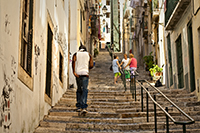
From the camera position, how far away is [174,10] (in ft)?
45.4

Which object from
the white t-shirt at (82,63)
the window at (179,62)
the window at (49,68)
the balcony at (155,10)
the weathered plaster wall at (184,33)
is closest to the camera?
the white t-shirt at (82,63)

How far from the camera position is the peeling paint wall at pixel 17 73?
18.8 feet

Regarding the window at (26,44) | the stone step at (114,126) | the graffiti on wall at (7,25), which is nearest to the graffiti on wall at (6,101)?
the graffiti on wall at (7,25)

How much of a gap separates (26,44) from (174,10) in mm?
7738

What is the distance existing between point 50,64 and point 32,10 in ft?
9.51

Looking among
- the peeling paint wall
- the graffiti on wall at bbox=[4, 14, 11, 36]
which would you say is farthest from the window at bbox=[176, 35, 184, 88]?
the graffiti on wall at bbox=[4, 14, 11, 36]

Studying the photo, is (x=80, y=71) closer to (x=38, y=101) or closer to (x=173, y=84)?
(x=38, y=101)

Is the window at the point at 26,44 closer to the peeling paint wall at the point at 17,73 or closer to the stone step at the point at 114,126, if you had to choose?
the peeling paint wall at the point at 17,73

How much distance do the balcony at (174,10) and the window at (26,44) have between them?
6.62m

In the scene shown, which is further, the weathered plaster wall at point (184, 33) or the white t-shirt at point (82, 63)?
the weathered plaster wall at point (184, 33)

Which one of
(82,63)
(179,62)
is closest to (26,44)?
(82,63)

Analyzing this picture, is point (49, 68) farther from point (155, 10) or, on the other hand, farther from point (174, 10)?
point (155, 10)

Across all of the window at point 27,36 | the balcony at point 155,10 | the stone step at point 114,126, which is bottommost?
the stone step at point 114,126

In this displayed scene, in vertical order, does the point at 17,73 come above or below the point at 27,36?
below
